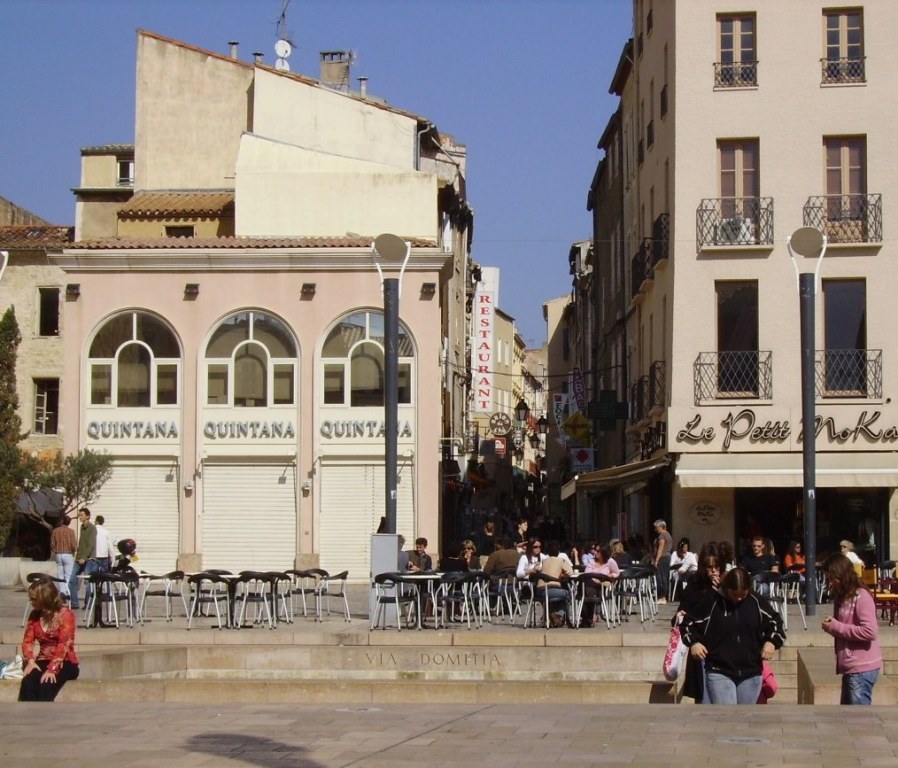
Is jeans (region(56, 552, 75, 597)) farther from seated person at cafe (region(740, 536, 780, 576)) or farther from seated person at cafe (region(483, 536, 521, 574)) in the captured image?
seated person at cafe (region(740, 536, 780, 576))

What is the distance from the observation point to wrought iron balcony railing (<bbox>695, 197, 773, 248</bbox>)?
33.5 m

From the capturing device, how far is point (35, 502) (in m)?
40.2

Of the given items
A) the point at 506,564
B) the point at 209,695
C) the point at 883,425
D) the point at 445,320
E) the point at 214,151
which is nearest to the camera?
the point at 209,695

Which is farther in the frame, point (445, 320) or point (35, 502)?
point (445, 320)

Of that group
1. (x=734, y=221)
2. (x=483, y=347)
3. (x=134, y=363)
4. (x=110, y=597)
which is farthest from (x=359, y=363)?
(x=483, y=347)

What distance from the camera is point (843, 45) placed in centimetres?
3397

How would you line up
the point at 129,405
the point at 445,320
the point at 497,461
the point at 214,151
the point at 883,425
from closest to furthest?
1. the point at 883,425
2. the point at 129,405
3. the point at 214,151
4. the point at 445,320
5. the point at 497,461

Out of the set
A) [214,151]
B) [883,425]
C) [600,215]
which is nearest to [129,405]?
[214,151]

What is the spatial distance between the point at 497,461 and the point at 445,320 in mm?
24627

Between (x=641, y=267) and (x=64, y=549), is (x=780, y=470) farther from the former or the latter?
(x=64, y=549)

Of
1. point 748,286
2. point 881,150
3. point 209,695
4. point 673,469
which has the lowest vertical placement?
point 209,695

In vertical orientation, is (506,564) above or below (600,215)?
below

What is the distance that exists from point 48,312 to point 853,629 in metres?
35.5

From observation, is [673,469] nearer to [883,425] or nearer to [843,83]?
[883,425]
